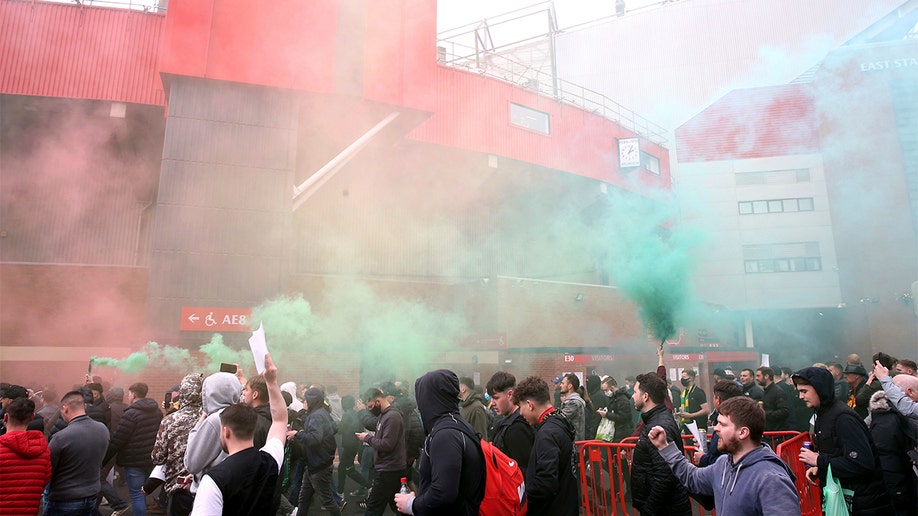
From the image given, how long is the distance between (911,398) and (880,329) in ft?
72.8

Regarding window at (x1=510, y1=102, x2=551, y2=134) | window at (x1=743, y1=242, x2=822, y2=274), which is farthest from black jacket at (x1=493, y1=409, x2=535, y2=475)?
window at (x1=743, y1=242, x2=822, y2=274)

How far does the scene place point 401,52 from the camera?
1321 cm

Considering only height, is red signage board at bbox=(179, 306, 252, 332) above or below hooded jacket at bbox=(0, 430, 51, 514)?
above

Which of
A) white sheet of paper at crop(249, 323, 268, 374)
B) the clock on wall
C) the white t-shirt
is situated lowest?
the white t-shirt

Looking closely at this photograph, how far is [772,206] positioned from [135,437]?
27331 mm

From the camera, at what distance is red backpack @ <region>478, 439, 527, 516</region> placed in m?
2.46

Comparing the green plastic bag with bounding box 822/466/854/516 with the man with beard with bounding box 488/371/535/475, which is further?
the man with beard with bounding box 488/371/535/475

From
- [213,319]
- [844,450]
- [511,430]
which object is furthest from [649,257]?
[511,430]

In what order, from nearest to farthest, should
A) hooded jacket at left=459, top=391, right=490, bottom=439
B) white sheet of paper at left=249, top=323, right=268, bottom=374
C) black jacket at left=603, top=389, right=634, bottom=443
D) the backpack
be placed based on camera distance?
white sheet of paper at left=249, top=323, right=268, bottom=374, the backpack, hooded jacket at left=459, top=391, right=490, bottom=439, black jacket at left=603, top=389, right=634, bottom=443

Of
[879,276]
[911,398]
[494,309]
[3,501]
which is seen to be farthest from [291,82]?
[879,276]

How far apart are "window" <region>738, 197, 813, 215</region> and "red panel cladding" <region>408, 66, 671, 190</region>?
7.37m

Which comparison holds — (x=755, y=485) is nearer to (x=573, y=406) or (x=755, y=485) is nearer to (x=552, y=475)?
(x=552, y=475)

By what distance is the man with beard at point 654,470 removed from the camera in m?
2.99

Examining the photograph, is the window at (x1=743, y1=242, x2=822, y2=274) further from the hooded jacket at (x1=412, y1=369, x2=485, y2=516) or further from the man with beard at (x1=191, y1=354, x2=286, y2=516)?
the man with beard at (x1=191, y1=354, x2=286, y2=516)
